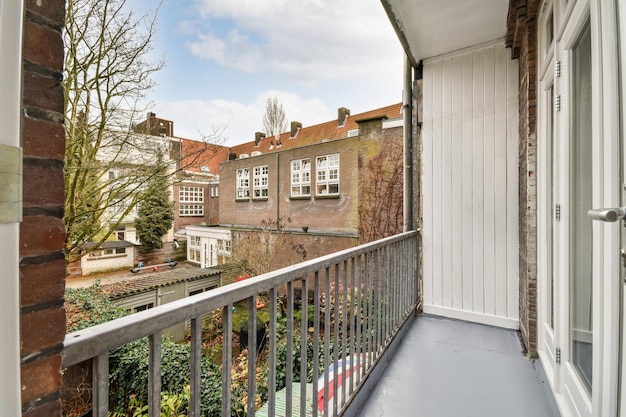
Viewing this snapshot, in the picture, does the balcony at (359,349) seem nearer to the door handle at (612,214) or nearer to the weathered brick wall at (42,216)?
the weathered brick wall at (42,216)

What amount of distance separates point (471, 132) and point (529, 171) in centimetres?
99

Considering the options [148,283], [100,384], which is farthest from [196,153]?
[100,384]

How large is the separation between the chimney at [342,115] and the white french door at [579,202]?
16046 mm

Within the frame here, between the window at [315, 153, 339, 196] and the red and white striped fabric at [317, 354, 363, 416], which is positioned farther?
the window at [315, 153, 339, 196]

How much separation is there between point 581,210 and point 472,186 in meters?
1.78

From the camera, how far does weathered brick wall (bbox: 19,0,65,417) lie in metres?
0.52

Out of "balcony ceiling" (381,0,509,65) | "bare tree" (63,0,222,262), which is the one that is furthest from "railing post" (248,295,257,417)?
"bare tree" (63,0,222,262)

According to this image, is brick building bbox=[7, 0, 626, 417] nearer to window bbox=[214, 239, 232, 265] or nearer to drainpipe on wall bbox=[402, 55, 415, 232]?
drainpipe on wall bbox=[402, 55, 415, 232]

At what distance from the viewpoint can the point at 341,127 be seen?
1783 centimetres

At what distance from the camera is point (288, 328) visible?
3.99ft

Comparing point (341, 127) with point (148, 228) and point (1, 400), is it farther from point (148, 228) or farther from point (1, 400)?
point (1, 400)

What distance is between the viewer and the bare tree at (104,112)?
439cm

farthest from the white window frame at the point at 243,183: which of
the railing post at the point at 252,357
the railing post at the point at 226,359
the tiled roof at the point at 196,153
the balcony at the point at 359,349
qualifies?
the railing post at the point at 226,359

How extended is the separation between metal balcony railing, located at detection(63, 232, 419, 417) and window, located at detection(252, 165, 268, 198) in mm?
13674
